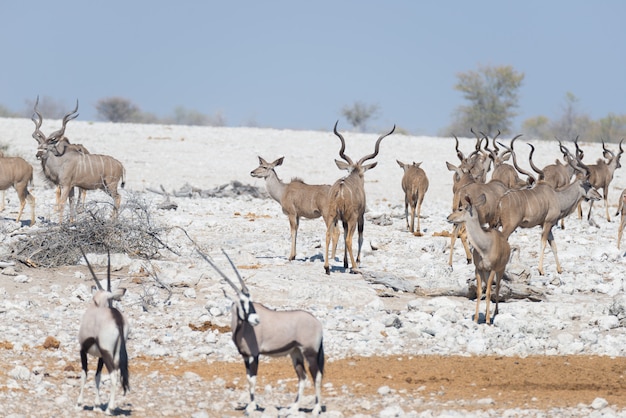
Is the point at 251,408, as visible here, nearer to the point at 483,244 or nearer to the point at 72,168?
the point at 483,244

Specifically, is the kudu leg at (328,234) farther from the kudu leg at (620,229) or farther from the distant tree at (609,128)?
the distant tree at (609,128)

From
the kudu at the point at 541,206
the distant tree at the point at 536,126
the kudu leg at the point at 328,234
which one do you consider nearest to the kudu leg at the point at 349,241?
the kudu leg at the point at 328,234

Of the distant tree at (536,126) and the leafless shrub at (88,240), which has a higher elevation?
the distant tree at (536,126)

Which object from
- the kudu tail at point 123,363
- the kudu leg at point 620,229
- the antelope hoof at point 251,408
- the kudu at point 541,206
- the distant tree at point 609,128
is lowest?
the antelope hoof at point 251,408

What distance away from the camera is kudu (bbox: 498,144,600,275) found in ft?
46.0

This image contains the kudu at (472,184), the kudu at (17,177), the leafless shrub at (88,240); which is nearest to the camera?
the leafless shrub at (88,240)

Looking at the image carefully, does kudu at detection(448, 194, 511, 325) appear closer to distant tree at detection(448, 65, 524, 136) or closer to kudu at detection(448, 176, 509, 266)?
kudu at detection(448, 176, 509, 266)

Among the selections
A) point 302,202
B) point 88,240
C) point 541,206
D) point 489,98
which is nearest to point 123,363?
point 88,240

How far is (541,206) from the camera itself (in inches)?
578

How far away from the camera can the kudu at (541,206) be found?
14031mm

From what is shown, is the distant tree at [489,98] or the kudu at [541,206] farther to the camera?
the distant tree at [489,98]

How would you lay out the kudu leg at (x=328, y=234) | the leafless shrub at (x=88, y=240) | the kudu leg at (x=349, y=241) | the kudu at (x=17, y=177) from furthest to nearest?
the kudu at (x=17, y=177)
the kudu leg at (x=349, y=241)
the kudu leg at (x=328, y=234)
the leafless shrub at (x=88, y=240)

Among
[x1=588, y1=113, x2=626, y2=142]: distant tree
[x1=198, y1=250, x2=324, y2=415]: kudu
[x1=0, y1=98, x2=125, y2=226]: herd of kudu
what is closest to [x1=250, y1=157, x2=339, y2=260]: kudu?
[x1=0, y1=98, x2=125, y2=226]: herd of kudu

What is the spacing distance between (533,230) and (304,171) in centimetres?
1165
